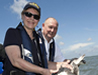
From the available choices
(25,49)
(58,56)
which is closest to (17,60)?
(25,49)

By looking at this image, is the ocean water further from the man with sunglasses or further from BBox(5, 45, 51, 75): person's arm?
BBox(5, 45, 51, 75): person's arm

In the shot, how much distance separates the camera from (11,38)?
2.32 m

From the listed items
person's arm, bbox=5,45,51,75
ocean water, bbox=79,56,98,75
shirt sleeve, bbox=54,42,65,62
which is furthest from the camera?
ocean water, bbox=79,56,98,75

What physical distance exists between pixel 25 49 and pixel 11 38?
382 millimetres

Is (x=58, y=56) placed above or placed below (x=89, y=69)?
above

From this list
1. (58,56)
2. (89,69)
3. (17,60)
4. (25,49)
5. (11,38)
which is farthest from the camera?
(89,69)

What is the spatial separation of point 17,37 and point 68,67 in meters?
1.21

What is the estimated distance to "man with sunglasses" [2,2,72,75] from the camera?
7.34 ft

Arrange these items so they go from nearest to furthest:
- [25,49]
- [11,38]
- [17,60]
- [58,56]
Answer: [17,60], [11,38], [25,49], [58,56]

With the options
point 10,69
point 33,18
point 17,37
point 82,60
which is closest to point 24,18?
point 33,18

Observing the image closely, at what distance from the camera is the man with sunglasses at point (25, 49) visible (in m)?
2.24

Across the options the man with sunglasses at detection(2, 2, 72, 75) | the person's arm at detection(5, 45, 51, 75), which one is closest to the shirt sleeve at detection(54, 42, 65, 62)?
the man with sunglasses at detection(2, 2, 72, 75)

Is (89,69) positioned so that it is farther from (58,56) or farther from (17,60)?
(17,60)

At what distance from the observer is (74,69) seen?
2574 millimetres
